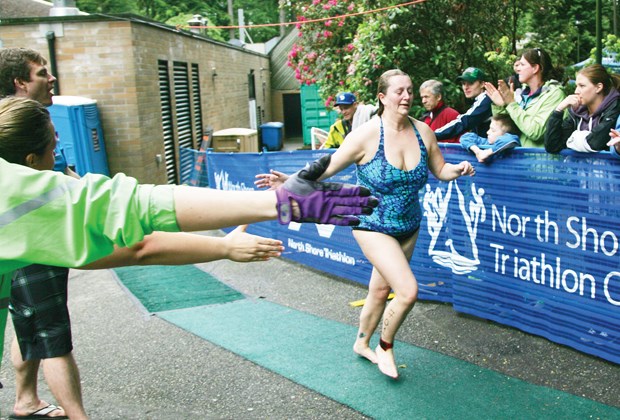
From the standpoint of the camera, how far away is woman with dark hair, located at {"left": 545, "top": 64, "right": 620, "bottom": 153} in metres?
4.63

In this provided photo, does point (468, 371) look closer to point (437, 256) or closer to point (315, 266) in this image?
point (437, 256)

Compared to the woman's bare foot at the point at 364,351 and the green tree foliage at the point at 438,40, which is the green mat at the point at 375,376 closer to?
the woman's bare foot at the point at 364,351

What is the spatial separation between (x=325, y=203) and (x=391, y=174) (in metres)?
2.68

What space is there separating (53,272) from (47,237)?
2062mm

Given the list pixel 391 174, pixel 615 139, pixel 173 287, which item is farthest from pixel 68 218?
pixel 173 287

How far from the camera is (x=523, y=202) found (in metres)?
5.14

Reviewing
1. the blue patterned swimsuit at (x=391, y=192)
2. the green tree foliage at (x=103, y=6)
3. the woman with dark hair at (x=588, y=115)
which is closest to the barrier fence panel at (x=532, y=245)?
the woman with dark hair at (x=588, y=115)

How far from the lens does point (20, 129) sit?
243 centimetres

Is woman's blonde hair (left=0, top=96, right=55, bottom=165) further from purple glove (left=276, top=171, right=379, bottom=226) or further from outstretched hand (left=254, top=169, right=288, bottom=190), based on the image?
Answer: outstretched hand (left=254, top=169, right=288, bottom=190)

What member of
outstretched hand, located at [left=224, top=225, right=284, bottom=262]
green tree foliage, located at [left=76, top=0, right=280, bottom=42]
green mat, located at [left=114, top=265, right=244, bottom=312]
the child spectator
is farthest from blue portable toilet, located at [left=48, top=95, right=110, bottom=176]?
green tree foliage, located at [left=76, top=0, right=280, bottom=42]

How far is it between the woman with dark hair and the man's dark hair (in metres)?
3.53

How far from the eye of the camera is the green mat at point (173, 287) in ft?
22.5

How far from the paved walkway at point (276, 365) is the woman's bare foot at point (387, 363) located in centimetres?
8

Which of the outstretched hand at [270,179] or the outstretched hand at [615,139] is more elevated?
the outstretched hand at [615,139]
